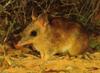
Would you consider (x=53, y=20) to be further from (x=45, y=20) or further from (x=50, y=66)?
(x=50, y=66)

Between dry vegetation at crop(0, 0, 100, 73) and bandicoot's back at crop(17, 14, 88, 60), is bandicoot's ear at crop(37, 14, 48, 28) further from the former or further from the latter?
dry vegetation at crop(0, 0, 100, 73)

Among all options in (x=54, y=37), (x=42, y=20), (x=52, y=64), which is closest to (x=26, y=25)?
(x=54, y=37)

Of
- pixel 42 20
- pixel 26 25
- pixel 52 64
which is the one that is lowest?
pixel 52 64

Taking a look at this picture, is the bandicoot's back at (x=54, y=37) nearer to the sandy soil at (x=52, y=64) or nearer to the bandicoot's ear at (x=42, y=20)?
the bandicoot's ear at (x=42, y=20)

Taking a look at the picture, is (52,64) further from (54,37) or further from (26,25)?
(26,25)

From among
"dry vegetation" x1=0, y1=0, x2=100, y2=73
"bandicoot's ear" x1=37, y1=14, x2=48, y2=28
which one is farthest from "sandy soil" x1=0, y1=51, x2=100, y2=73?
"bandicoot's ear" x1=37, y1=14, x2=48, y2=28

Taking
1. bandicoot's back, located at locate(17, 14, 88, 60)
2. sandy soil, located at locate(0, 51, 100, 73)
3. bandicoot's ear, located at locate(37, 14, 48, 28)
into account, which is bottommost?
sandy soil, located at locate(0, 51, 100, 73)
